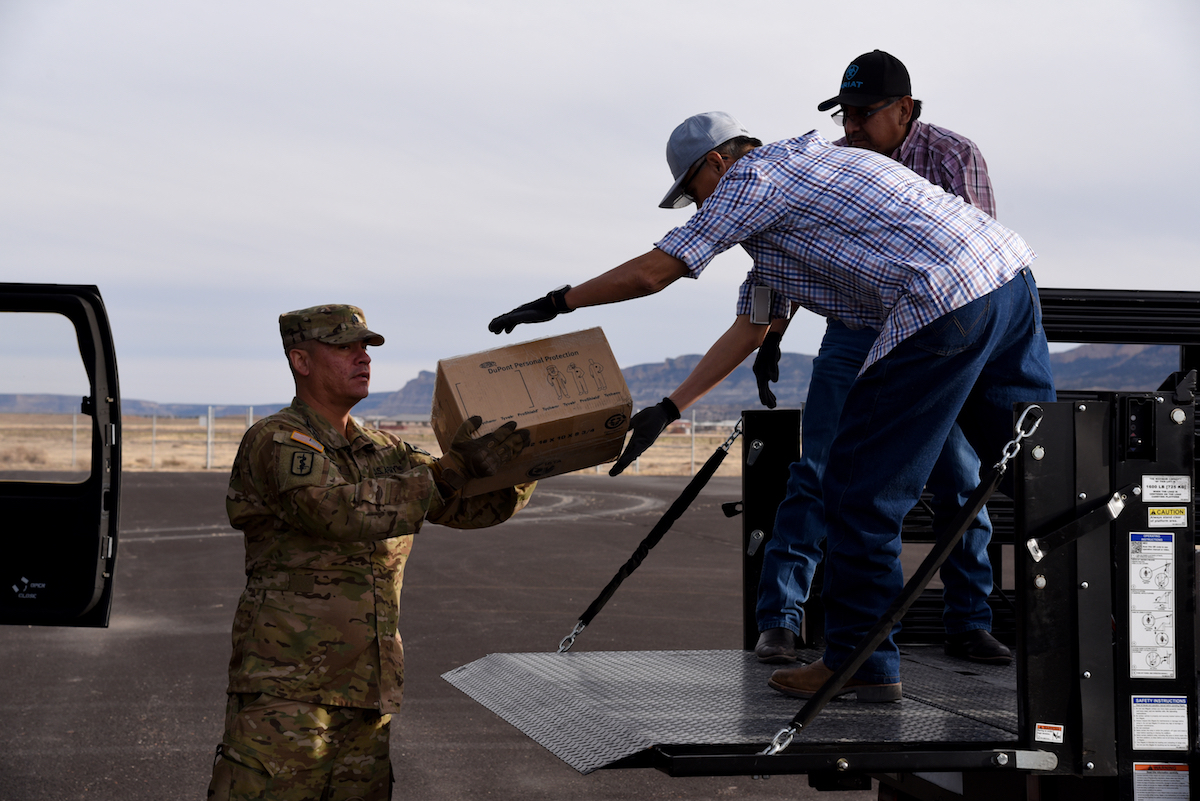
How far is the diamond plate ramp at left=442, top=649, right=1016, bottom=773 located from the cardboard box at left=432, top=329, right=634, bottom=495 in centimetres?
69

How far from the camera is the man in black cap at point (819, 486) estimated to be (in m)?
3.65

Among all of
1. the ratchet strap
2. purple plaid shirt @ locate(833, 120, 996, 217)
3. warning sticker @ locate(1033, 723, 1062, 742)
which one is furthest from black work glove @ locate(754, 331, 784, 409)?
warning sticker @ locate(1033, 723, 1062, 742)

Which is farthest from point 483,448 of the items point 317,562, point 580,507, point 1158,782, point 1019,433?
point 580,507

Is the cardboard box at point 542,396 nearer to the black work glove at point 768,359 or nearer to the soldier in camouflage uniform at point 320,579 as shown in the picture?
the soldier in camouflage uniform at point 320,579

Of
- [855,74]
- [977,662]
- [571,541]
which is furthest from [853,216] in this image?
[571,541]

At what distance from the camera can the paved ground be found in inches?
221

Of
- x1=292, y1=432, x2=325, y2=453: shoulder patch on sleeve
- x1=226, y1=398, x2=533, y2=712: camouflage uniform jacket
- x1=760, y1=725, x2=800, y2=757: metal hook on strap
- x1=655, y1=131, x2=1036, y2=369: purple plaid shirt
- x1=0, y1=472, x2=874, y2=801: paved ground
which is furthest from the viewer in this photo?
x1=0, y1=472, x2=874, y2=801: paved ground

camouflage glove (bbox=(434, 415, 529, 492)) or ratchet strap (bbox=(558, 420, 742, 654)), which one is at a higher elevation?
camouflage glove (bbox=(434, 415, 529, 492))

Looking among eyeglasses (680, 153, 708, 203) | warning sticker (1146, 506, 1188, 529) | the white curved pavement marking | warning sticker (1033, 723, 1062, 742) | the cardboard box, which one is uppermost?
eyeglasses (680, 153, 708, 203)

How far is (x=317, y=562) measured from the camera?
3137 mm

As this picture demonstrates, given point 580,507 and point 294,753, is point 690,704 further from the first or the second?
point 580,507

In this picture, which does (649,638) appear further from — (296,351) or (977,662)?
(296,351)

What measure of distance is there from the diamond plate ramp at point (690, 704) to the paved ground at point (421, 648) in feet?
6.97

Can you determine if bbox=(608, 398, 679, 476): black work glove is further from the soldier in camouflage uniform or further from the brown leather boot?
the brown leather boot
